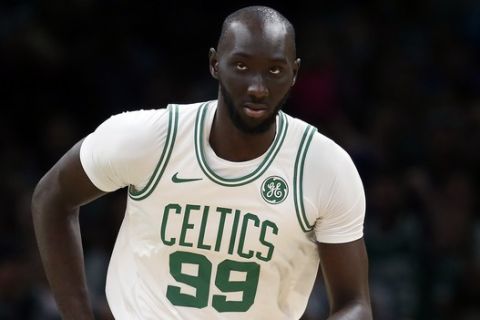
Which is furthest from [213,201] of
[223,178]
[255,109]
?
[255,109]

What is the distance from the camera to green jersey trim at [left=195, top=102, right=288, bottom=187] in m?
4.05

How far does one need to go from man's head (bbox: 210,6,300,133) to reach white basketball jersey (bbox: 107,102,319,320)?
0.21 meters

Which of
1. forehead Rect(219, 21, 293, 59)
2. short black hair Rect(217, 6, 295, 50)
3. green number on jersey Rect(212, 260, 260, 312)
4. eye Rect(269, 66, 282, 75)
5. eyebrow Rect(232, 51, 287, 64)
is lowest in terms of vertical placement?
green number on jersey Rect(212, 260, 260, 312)

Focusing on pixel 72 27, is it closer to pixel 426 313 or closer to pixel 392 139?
pixel 392 139

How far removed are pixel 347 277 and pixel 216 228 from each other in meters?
0.46

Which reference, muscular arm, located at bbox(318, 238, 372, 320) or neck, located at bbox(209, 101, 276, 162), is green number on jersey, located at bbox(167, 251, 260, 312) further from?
neck, located at bbox(209, 101, 276, 162)

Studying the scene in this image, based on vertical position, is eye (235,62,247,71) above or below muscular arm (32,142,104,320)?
above

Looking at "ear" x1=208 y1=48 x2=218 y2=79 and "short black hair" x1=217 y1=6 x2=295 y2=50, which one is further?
"ear" x1=208 y1=48 x2=218 y2=79

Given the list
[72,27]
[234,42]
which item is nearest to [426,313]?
[72,27]

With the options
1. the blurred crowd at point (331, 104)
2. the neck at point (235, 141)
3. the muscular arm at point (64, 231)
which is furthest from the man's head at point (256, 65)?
the blurred crowd at point (331, 104)

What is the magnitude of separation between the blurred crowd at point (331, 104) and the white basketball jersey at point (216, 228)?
9.58 feet

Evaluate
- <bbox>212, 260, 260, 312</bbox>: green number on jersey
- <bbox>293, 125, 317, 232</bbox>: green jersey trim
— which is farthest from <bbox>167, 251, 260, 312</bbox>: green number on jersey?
<bbox>293, 125, 317, 232</bbox>: green jersey trim

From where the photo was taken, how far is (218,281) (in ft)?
13.4

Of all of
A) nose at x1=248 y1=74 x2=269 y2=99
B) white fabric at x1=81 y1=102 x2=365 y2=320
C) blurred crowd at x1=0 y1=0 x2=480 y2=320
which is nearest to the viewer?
nose at x1=248 y1=74 x2=269 y2=99
